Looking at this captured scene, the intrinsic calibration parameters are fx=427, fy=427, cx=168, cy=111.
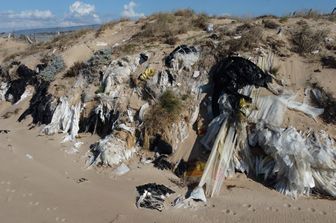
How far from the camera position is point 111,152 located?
29.7ft

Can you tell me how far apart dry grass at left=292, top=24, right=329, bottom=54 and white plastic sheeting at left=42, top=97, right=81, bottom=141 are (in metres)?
5.78

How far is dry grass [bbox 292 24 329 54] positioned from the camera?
10500mm

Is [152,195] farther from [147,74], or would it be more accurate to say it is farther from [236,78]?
[147,74]

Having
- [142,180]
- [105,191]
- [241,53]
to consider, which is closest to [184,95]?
[241,53]

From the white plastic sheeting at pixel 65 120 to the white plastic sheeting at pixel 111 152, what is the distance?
54.1 inches

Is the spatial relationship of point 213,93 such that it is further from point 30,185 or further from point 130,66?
point 30,185

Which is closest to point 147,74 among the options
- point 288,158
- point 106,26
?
point 288,158

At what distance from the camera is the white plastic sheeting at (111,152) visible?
8.99 meters

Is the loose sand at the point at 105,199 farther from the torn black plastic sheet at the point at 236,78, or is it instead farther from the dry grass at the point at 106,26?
the dry grass at the point at 106,26

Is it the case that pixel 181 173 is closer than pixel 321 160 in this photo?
No

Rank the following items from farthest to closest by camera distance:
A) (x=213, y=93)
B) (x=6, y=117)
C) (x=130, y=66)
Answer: (x=6, y=117) < (x=130, y=66) < (x=213, y=93)

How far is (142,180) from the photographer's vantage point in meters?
8.38

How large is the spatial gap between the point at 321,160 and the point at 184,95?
3.56 metres

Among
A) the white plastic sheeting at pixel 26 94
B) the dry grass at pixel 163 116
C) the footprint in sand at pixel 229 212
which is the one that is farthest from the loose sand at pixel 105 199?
the white plastic sheeting at pixel 26 94
